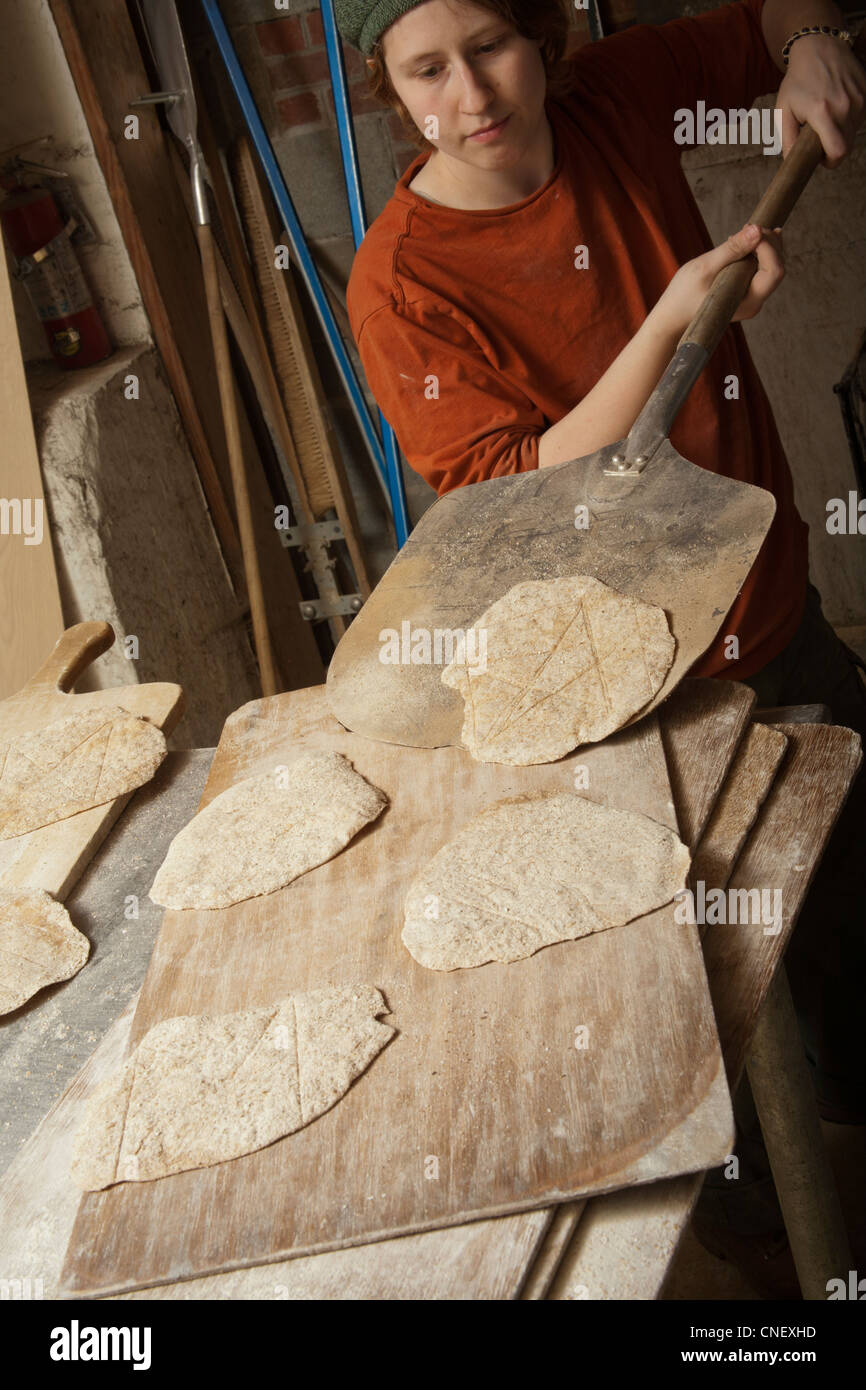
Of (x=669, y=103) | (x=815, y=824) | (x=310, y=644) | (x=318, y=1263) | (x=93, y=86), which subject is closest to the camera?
(x=318, y=1263)

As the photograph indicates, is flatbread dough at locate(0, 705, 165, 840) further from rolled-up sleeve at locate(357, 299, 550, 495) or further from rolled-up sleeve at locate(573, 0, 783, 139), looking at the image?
rolled-up sleeve at locate(573, 0, 783, 139)

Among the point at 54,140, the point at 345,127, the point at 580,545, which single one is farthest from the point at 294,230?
the point at 580,545

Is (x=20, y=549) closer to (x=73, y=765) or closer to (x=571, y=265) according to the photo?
(x=73, y=765)

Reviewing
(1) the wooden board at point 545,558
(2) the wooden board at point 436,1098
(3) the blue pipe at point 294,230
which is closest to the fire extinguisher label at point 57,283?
(3) the blue pipe at point 294,230

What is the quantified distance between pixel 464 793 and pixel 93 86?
216cm

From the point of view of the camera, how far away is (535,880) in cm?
104

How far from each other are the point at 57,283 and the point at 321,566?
1.01 meters

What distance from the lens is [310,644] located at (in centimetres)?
330

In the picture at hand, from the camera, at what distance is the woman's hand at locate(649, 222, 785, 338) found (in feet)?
4.43

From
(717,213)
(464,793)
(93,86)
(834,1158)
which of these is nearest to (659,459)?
(464,793)

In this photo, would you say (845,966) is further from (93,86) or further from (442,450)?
(93,86)

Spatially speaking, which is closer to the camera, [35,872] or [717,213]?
[35,872]

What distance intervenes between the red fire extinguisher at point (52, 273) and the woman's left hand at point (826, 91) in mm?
1651

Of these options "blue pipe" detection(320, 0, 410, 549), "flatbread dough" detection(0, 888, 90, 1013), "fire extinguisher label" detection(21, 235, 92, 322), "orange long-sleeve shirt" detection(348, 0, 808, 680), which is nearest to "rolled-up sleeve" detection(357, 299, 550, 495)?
"orange long-sleeve shirt" detection(348, 0, 808, 680)
